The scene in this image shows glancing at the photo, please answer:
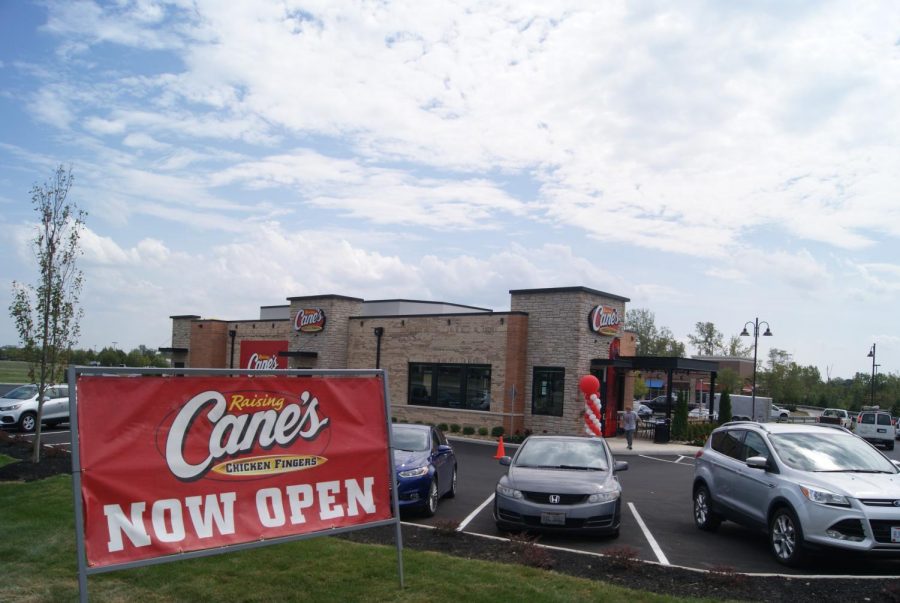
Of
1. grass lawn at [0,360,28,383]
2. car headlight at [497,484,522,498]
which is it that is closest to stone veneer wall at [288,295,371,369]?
grass lawn at [0,360,28,383]

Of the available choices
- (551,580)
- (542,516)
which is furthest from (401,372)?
(551,580)

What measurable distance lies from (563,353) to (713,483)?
16.1 metres

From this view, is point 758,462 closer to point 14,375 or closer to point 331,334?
point 331,334

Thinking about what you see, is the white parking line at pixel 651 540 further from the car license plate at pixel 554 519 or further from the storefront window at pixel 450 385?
the storefront window at pixel 450 385

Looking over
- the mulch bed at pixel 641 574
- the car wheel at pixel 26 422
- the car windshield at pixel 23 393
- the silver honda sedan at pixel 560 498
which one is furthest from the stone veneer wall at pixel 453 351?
the mulch bed at pixel 641 574

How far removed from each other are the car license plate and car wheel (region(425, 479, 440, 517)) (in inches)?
88.9

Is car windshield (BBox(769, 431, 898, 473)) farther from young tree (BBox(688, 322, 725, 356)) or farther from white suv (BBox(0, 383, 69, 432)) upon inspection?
young tree (BBox(688, 322, 725, 356))

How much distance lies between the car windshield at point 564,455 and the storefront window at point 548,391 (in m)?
15.2

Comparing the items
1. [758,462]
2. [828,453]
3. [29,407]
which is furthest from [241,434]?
[29,407]

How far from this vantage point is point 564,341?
27359mm

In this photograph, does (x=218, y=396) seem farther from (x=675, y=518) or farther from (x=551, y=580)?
(x=675, y=518)

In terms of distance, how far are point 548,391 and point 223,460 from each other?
22.5 meters

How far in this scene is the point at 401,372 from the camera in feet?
102

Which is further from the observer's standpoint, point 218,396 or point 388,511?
point 388,511
